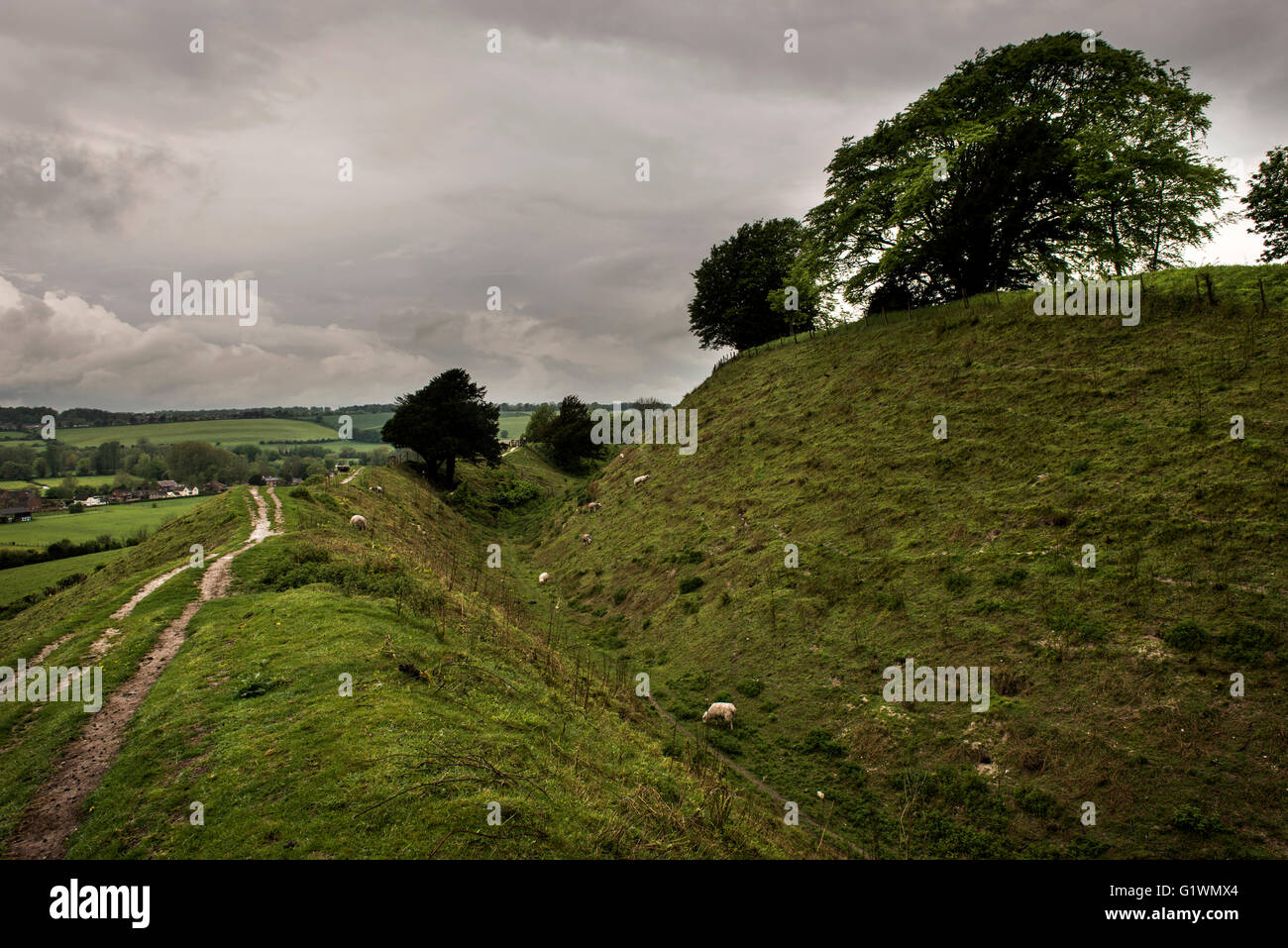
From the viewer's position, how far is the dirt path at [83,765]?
7645mm

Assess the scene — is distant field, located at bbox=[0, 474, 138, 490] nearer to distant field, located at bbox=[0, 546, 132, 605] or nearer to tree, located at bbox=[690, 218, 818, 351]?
distant field, located at bbox=[0, 546, 132, 605]

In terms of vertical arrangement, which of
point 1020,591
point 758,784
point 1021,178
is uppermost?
point 1021,178

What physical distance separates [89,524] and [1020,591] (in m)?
103

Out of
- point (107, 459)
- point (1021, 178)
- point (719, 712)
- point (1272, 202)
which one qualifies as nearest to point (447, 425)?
point (719, 712)

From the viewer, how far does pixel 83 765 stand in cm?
953

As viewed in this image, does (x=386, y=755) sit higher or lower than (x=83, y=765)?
higher

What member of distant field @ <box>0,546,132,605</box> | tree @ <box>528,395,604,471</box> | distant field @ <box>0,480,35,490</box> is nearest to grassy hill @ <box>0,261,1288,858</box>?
distant field @ <box>0,546,132,605</box>

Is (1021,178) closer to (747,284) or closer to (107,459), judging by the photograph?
(747,284)

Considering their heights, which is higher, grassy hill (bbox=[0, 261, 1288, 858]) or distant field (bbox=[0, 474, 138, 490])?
distant field (bbox=[0, 474, 138, 490])

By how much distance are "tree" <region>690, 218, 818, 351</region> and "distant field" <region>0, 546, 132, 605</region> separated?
57.4 m

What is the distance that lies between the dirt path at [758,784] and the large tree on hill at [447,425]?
151ft

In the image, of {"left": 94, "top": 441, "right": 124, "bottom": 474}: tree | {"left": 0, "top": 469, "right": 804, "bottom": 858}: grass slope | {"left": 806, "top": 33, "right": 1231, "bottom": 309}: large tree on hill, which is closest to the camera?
{"left": 0, "top": 469, "right": 804, "bottom": 858}: grass slope

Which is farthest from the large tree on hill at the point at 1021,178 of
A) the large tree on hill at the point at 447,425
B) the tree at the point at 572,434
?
the tree at the point at 572,434

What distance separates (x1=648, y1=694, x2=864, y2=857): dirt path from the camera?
11320 mm
